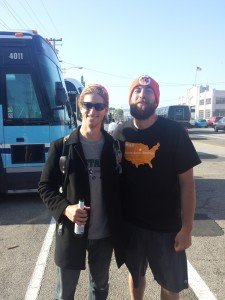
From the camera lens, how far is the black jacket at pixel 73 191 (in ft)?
8.18

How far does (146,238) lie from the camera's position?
2.74 m

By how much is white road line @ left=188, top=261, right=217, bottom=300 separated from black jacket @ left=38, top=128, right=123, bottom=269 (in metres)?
1.55

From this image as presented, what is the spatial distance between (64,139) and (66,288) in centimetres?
104

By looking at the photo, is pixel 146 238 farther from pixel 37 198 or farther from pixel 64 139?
pixel 37 198

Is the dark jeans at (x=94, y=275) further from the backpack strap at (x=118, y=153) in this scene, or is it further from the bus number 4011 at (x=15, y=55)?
the bus number 4011 at (x=15, y=55)

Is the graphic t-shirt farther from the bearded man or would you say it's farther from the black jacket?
the bearded man

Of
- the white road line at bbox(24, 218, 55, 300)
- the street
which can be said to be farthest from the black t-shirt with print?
the white road line at bbox(24, 218, 55, 300)

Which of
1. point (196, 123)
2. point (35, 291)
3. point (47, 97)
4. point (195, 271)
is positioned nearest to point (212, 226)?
point (195, 271)

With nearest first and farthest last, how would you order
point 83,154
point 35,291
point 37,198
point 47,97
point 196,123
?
point 83,154 < point 35,291 < point 47,97 < point 37,198 < point 196,123

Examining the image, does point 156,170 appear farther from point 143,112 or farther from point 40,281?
point 40,281

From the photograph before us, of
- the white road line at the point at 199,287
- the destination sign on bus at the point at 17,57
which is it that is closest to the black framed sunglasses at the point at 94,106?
the white road line at the point at 199,287

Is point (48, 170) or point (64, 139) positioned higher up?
point (64, 139)

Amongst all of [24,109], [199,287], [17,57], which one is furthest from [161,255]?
[17,57]

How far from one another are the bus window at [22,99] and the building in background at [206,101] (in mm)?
66314
